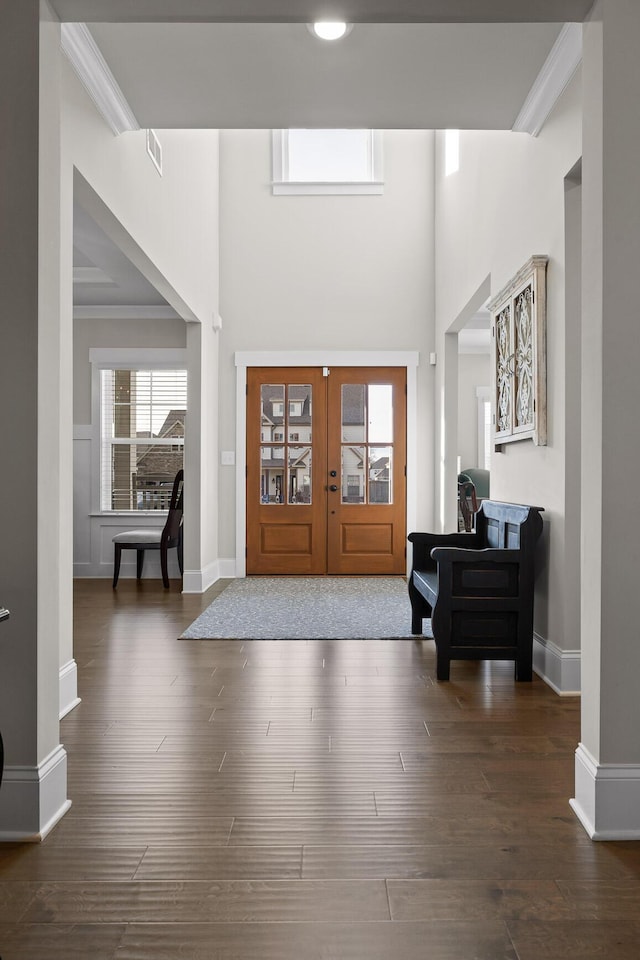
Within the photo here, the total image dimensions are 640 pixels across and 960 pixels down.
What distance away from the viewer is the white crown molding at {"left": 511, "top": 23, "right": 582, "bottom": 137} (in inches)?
121

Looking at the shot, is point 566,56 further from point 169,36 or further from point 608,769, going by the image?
point 608,769

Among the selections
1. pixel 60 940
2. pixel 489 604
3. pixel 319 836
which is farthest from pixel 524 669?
pixel 60 940

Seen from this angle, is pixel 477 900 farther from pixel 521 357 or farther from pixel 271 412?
pixel 271 412

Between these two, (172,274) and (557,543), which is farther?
(172,274)

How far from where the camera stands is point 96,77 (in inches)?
132

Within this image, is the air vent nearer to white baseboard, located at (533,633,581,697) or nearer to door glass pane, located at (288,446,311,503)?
door glass pane, located at (288,446,311,503)

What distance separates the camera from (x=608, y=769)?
80.8 inches

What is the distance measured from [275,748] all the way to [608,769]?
117 centimetres

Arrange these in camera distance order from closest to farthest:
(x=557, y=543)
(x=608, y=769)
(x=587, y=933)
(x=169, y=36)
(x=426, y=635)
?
(x=587, y=933) → (x=608, y=769) → (x=169, y=36) → (x=557, y=543) → (x=426, y=635)

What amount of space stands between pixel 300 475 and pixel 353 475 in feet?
1.74

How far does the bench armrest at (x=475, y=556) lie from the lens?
358 centimetres

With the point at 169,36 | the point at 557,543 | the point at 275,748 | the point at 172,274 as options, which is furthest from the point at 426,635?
the point at 169,36

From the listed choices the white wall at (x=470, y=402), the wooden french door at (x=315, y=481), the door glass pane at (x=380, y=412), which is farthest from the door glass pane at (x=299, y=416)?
the white wall at (x=470, y=402)

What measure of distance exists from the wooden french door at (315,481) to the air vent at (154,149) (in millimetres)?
2837
